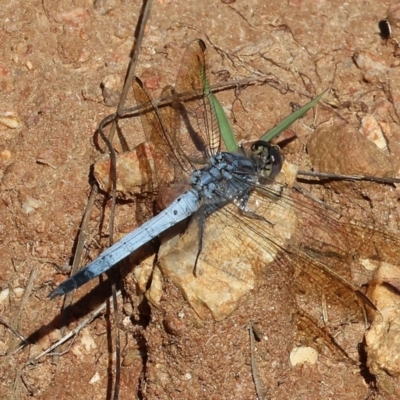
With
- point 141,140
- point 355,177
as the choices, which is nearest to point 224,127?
point 141,140

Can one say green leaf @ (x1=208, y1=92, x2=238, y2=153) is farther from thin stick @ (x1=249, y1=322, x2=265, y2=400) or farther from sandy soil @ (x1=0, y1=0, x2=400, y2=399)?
thin stick @ (x1=249, y1=322, x2=265, y2=400)

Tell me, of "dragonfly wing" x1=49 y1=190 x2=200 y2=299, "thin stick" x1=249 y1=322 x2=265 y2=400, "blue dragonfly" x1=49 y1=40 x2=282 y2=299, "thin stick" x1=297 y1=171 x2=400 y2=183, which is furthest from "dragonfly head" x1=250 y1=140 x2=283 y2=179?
"thin stick" x1=249 y1=322 x2=265 y2=400

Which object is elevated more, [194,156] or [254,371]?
[194,156]

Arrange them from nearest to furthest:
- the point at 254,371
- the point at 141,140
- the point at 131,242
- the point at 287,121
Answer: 1. the point at 254,371
2. the point at 131,242
3. the point at 287,121
4. the point at 141,140

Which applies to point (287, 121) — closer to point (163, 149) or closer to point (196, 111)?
point (196, 111)

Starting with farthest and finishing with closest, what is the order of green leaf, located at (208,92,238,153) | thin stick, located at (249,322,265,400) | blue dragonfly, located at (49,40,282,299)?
green leaf, located at (208,92,238,153)
blue dragonfly, located at (49,40,282,299)
thin stick, located at (249,322,265,400)

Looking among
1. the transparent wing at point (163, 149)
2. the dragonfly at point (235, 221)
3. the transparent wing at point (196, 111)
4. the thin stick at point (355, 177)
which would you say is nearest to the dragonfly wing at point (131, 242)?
the dragonfly at point (235, 221)
